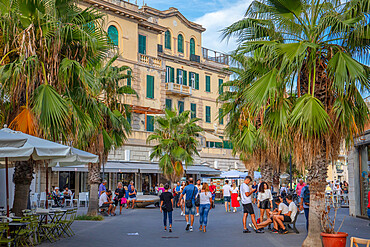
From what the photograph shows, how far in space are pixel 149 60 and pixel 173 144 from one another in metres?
9.59

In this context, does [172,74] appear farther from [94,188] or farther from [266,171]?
[266,171]

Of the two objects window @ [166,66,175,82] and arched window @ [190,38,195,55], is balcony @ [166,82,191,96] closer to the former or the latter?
window @ [166,66,175,82]

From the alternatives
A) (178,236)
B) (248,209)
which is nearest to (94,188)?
(178,236)

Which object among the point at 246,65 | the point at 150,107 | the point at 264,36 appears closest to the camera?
the point at 264,36

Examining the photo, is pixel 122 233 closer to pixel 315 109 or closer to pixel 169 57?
pixel 315 109

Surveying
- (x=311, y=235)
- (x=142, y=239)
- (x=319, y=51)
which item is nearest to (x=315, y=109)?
(x=319, y=51)

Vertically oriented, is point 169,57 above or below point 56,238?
above

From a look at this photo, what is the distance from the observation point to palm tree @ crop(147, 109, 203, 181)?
105 ft

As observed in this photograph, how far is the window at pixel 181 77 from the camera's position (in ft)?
145

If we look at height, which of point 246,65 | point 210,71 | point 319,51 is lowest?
point 319,51

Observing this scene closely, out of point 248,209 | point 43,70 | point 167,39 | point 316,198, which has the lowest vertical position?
point 248,209

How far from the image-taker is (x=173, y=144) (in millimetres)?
32406

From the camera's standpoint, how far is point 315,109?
1088 centimetres

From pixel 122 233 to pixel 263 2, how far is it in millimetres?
8556
